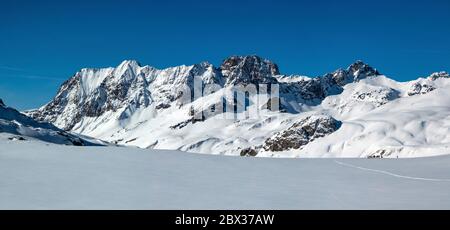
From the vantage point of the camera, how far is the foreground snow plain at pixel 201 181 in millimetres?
10055

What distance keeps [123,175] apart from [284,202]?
4.60m

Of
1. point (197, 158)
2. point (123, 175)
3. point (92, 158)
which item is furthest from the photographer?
point (197, 158)

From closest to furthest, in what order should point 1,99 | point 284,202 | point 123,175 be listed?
point 284,202, point 123,175, point 1,99

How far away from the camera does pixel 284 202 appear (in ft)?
33.9

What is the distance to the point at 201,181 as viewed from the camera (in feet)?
40.9

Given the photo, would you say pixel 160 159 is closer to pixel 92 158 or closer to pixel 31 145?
pixel 92 158

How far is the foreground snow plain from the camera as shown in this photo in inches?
396
